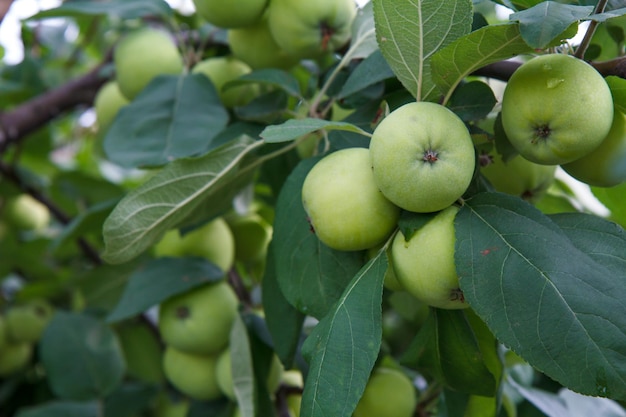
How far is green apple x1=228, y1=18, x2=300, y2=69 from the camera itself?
1075 millimetres

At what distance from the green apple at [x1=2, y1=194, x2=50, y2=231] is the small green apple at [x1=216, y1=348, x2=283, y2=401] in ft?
2.69

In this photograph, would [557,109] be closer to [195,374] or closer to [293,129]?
[293,129]

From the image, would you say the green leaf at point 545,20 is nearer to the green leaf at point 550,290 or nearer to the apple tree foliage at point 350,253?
the apple tree foliage at point 350,253

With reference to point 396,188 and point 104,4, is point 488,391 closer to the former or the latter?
point 396,188

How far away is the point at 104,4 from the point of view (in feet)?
3.87

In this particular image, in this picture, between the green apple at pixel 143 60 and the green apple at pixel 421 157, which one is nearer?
the green apple at pixel 421 157

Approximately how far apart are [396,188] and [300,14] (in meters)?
0.42

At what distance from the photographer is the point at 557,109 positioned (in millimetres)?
631

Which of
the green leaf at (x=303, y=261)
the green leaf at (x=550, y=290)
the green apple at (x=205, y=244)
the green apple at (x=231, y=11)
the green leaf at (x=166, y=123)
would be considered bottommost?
the green apple at (x=205, y=244)

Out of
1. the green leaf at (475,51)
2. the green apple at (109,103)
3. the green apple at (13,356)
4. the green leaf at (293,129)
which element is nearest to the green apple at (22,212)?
the green apple at (13,356)

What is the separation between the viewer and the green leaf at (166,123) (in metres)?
0.98

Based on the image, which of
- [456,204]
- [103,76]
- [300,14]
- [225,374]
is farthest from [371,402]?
[103,76]

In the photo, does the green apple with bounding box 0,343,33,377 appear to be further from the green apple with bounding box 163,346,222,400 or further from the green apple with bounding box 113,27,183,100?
the green apple with bounding box 113,27,183,100

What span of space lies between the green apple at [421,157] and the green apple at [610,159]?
15 centimetres
